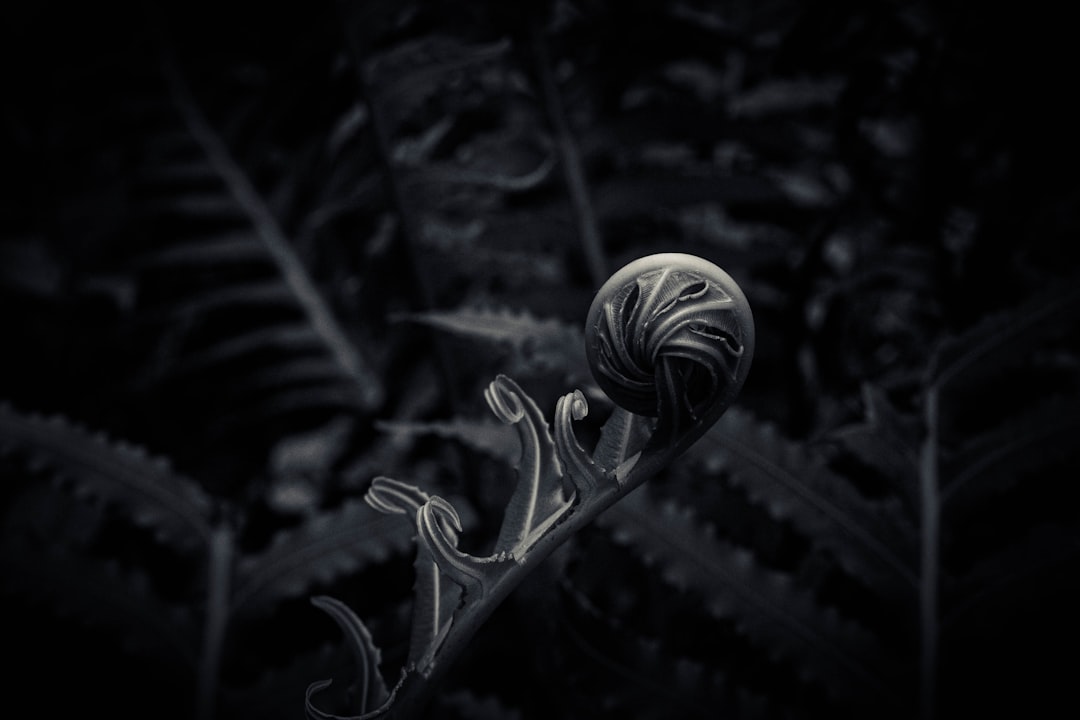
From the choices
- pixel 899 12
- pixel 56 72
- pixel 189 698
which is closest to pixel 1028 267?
pixel 899 12

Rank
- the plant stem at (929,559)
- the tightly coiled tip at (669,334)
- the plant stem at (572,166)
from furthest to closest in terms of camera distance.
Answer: the plant stem at (572,166), the plant stem at (929,559), the tightly coiled tip at (669,334)

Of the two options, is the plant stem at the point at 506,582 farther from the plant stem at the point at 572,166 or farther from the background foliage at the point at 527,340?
Answer: the plant stem at the point at 572,166

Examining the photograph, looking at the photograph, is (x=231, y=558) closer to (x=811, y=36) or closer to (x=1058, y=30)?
(x=811, y=36)

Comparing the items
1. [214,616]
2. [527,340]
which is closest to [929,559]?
[527,340]

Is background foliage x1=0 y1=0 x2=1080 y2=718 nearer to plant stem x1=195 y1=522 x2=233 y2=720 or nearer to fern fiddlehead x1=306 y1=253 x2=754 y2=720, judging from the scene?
plant stem x1=195 y1=522 x2=233 y2=720

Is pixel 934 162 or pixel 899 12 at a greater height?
pixel 899 12

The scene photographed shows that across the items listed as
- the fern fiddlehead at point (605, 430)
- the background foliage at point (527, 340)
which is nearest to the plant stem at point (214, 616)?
the background foliage at point (527, 340)
